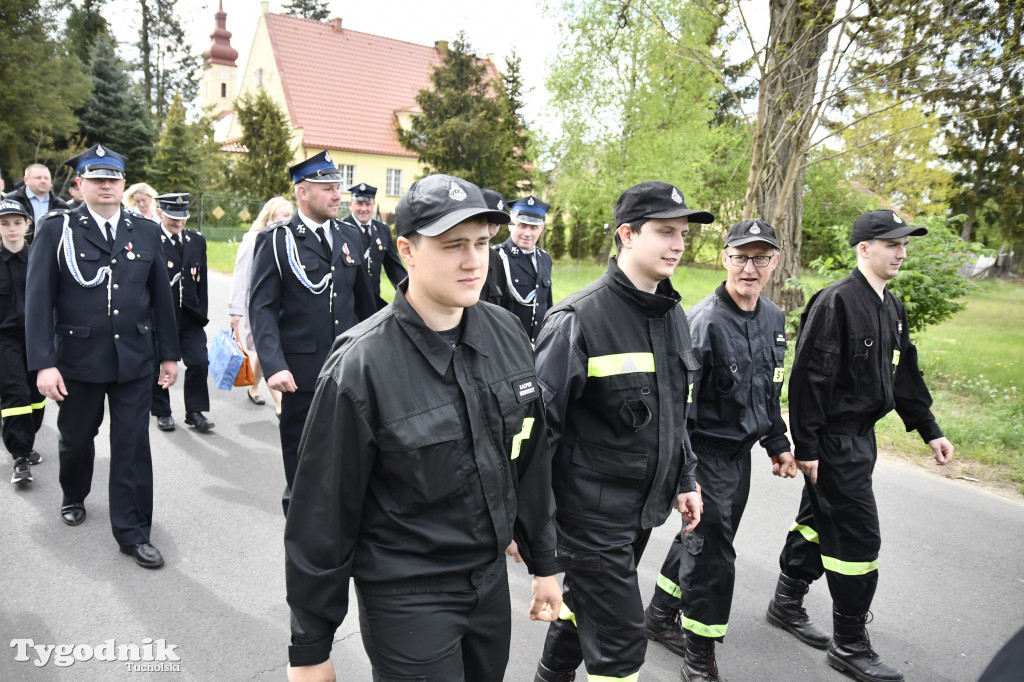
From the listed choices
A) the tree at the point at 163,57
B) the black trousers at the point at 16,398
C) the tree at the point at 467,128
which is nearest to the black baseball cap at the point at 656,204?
the black trousers at the point at 16,398

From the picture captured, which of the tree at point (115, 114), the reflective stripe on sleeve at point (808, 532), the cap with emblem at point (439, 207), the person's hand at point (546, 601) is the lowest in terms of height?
the reflective stripe on sleeve at point (808, 532)

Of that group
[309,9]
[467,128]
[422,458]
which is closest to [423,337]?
[422,458]

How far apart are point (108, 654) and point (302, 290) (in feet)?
7.55

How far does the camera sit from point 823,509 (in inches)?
156

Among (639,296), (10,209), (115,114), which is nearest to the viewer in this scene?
(639,296)

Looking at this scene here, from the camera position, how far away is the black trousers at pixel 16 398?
19.7 feet

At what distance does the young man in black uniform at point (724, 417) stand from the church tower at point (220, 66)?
79559 mm

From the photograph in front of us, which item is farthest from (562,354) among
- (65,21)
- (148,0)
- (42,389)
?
(148,0)

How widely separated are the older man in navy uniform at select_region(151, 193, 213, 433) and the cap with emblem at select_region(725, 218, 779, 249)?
5714mm

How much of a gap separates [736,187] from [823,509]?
3121cm

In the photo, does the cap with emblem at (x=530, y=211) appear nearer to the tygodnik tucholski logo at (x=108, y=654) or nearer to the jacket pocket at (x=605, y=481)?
the jacket pocket at (x=605, y=481)

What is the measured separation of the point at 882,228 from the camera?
4012 millimetres

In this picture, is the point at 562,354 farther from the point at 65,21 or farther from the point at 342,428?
the point at 65,21

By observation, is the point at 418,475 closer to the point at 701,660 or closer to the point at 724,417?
the point at 724,417
